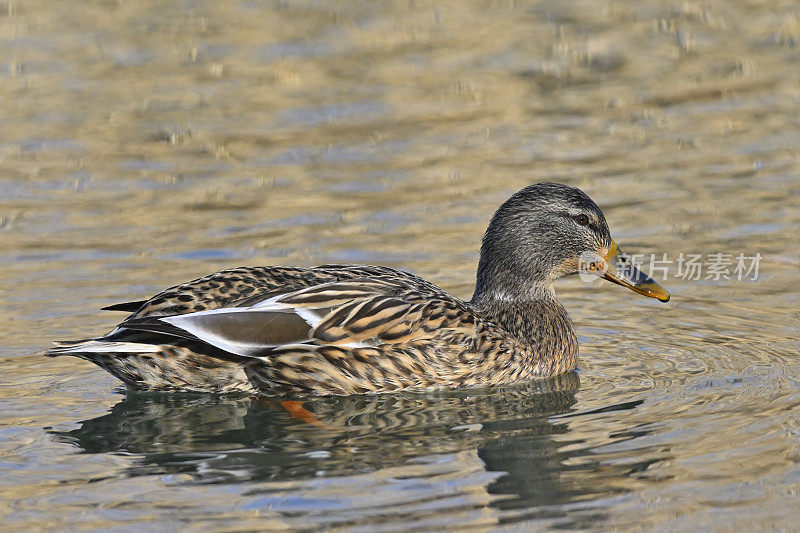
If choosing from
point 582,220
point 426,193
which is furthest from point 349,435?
point 426,193

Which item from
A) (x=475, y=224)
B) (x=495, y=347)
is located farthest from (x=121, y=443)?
(x=475, y=224)

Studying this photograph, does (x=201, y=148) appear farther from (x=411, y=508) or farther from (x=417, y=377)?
(x=411, y=508)

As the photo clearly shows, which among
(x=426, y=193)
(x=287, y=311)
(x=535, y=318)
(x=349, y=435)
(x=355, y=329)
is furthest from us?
(x=426, y=193)

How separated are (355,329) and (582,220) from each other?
1808 millimetres

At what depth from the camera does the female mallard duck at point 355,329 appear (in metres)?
8.44

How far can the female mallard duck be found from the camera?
8.44m

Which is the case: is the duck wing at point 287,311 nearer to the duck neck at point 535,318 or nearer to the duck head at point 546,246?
the duck neck at point 535,318

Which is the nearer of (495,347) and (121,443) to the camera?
(121,443)

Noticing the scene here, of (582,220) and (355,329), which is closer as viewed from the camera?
(355,329)

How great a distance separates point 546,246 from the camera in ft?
Result: 31.0

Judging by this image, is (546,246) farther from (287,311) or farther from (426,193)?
(426,193)

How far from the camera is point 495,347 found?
29.6 ft

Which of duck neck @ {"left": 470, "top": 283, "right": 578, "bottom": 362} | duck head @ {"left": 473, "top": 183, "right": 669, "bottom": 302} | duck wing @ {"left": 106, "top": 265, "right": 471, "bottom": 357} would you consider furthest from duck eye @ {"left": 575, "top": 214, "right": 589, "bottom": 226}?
duck wing @ {"left": 106, "top": 265, "right": 471, "bottom": 357}

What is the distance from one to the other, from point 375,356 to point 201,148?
20.3 feet
